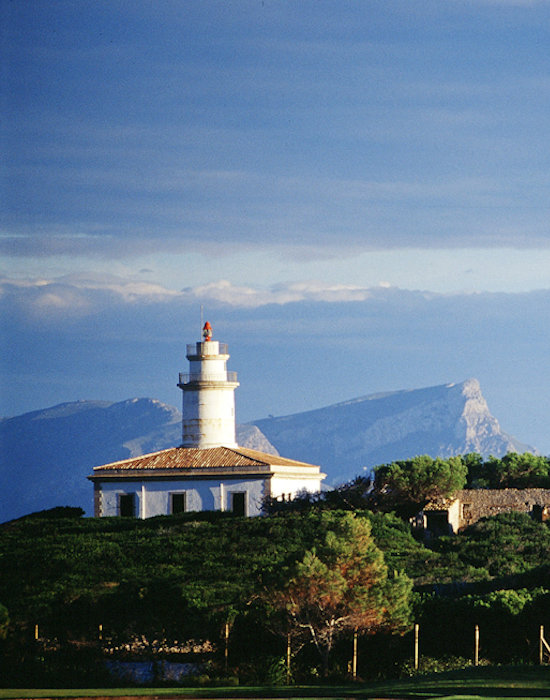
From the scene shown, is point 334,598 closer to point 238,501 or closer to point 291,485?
point 238,501

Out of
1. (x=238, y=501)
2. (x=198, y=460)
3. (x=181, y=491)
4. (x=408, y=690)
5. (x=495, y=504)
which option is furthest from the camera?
(x=198, y=460)

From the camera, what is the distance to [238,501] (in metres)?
51.9

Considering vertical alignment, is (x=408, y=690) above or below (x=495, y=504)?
below

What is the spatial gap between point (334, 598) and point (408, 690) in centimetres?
564

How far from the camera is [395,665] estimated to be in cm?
2978

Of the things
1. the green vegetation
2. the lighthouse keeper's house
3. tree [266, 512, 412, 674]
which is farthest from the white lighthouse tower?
tree [266, 512, 412, 674]

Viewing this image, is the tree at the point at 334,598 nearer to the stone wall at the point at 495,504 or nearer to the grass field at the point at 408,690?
the grass field at the point at 408,690

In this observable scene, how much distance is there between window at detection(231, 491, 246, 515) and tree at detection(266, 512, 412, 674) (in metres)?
21.1

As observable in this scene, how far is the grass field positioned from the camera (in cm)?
2333

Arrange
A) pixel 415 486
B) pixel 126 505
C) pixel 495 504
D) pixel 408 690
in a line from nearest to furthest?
pixel 408 690 → pixel 495 504 → pixel 415 486 → pixel 126 505

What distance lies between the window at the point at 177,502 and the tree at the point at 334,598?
22.0 m

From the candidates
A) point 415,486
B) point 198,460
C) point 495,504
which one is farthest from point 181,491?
point 495,504

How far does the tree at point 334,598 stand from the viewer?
29.8 metres

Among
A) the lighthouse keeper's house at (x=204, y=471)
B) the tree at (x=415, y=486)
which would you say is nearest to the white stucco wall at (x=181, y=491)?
the lighthouse keeper's house at (x=204, y=471)
